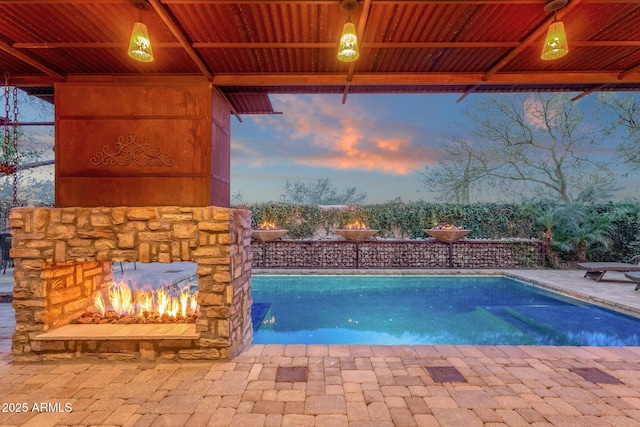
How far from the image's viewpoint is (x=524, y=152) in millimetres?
16484

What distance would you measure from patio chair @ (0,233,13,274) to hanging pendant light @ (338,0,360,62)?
32.5 feet

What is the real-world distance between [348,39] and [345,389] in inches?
119

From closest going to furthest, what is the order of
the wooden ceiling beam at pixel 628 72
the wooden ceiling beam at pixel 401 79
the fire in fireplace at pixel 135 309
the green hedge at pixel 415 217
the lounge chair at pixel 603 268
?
the wooden ceiling beam at pixel 628 72 < the wooden ceiling beam at pixel 401 79 < the fire in fireplace at pixel 135 309 < the lounge chair at pixel 603 268 < the green hedge at pixel 415 217

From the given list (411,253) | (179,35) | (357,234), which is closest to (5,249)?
(179,35)

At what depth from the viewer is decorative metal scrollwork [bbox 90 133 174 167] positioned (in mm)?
3727

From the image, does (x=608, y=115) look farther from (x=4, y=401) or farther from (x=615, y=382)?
(x=4, y=401)

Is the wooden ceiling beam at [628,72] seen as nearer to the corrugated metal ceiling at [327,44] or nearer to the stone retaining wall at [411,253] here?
the corrugated metal ceiling at [327,44]

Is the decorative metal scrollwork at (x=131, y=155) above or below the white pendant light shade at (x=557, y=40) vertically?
below

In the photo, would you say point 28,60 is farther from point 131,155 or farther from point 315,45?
point 315,45

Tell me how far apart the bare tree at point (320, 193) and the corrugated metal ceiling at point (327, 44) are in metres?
21.6

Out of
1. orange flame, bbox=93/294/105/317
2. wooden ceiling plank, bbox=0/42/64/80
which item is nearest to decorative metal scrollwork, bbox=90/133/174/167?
wooden ceiling plank, bbox=0/42/64/80

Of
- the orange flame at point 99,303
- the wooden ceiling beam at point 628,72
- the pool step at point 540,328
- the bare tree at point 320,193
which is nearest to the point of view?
the wooden ceiling beam at point 628,72

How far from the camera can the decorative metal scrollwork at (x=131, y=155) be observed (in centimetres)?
373

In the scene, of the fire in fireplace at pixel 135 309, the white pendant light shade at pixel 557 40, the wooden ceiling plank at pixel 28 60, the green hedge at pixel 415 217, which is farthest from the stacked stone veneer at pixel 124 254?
the green hedge at pixel 415 217
